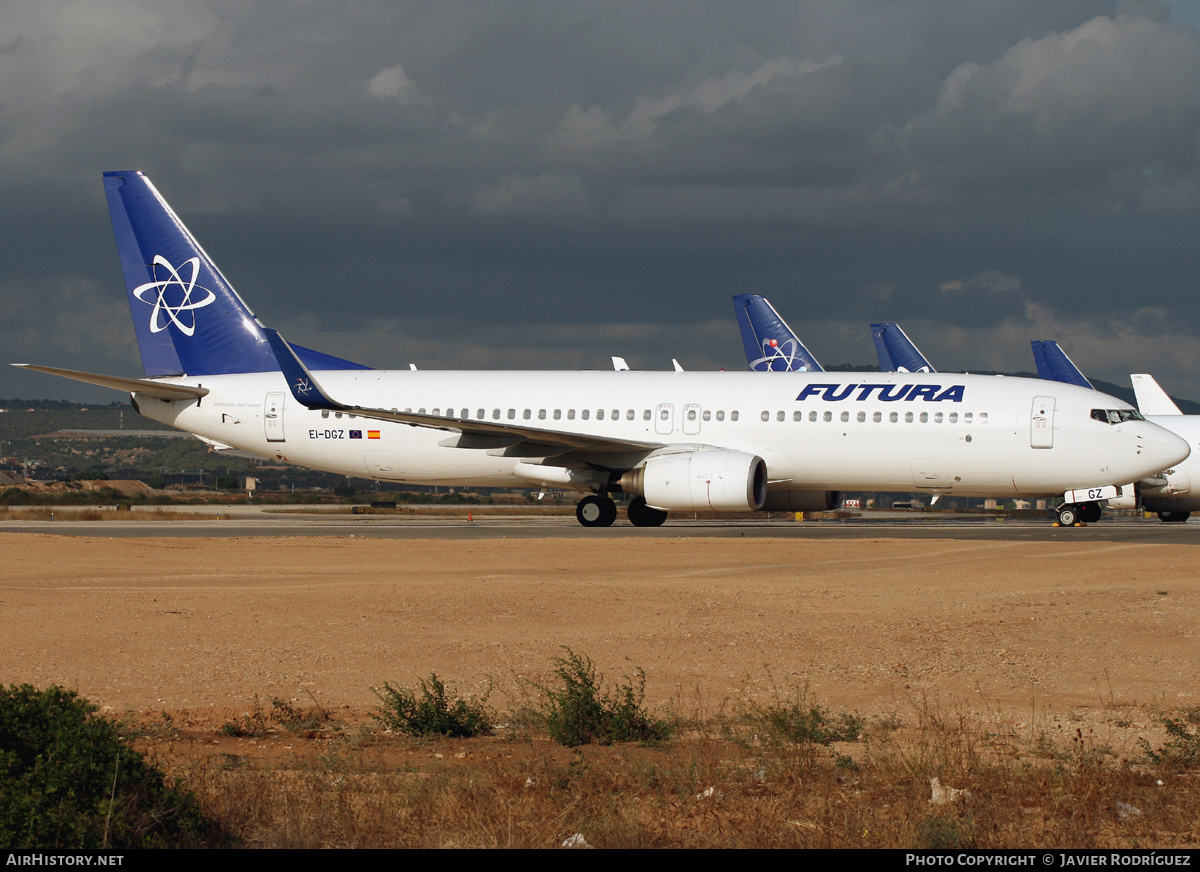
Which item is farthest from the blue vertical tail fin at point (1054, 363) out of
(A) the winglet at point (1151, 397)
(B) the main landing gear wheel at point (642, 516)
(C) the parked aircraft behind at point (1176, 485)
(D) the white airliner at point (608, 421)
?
(B) the main landing gear wheel at point (642, 516)

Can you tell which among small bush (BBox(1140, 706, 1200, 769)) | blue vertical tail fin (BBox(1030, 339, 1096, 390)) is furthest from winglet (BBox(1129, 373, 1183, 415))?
small bush (BBox(1140, 706, 1200, 769))

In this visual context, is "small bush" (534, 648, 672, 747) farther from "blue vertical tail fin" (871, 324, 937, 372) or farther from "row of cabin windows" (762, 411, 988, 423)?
"blue vertical tail fin" (871, 324, 937, 372)

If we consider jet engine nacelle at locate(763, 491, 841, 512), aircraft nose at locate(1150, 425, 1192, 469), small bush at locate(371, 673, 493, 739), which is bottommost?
small bush at locate(371, 673, 493, 739)

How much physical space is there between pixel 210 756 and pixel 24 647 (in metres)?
4.59

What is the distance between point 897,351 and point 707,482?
29.3 meters

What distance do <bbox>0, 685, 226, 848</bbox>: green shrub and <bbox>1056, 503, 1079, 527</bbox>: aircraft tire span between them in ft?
106

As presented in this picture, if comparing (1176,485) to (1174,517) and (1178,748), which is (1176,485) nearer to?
(1174,517)

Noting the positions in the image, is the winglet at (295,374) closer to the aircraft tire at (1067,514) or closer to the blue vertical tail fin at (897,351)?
the aircraft tire at (1067,514)

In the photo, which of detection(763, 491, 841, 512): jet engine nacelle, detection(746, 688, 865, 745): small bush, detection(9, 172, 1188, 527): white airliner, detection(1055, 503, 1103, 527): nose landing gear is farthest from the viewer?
detection(1055, 503, 1103, 527): nose landing gear

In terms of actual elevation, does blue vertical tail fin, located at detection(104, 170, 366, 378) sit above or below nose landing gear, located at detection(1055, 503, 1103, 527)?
above

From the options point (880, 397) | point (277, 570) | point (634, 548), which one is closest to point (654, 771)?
point (277, 570)

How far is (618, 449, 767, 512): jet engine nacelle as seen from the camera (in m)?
25.9

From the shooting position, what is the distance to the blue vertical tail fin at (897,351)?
52750 mm
